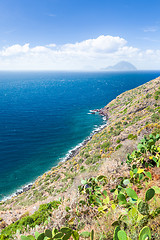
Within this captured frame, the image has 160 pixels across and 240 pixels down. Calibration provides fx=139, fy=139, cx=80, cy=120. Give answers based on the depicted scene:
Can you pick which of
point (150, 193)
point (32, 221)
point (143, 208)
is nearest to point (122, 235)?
point (143, 208)

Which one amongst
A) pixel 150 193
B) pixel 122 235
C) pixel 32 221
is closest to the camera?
pixel 122 235

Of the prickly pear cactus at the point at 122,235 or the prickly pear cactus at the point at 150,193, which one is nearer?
the prickly pear cactus at the point at 122,235

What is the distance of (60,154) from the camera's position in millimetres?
39969

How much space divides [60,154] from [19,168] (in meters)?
11.1

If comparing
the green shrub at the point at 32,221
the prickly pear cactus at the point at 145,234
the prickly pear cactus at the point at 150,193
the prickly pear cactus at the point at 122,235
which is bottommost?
the green shrub at the point at 32,221

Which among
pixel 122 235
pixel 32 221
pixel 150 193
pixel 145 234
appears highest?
pixel 150 193

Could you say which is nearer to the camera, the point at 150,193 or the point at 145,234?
the point at 145,234

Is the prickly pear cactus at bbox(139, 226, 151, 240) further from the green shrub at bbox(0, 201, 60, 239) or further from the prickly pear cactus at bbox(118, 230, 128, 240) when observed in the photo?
the green shrub at bbox(0, 201, 60, 239)

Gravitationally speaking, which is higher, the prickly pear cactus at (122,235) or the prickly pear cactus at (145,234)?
the prickly pear cactus at (145,234)

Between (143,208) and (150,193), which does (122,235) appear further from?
(150,193)

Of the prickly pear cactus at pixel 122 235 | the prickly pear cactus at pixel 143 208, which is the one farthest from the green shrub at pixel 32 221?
the prickly pear cactus at pixel 122 235

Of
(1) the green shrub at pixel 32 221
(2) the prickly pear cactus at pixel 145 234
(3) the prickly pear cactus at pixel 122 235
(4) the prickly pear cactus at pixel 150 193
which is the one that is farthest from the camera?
(1) the green shrub at pixel 32 221

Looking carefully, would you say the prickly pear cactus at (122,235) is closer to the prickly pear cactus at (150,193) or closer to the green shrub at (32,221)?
the prickly pear cactus at (150,193)

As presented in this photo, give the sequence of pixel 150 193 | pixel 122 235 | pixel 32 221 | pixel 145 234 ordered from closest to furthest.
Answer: pixel 145 234
pixel 122 235
pixel 150 193
pixel 32 221
